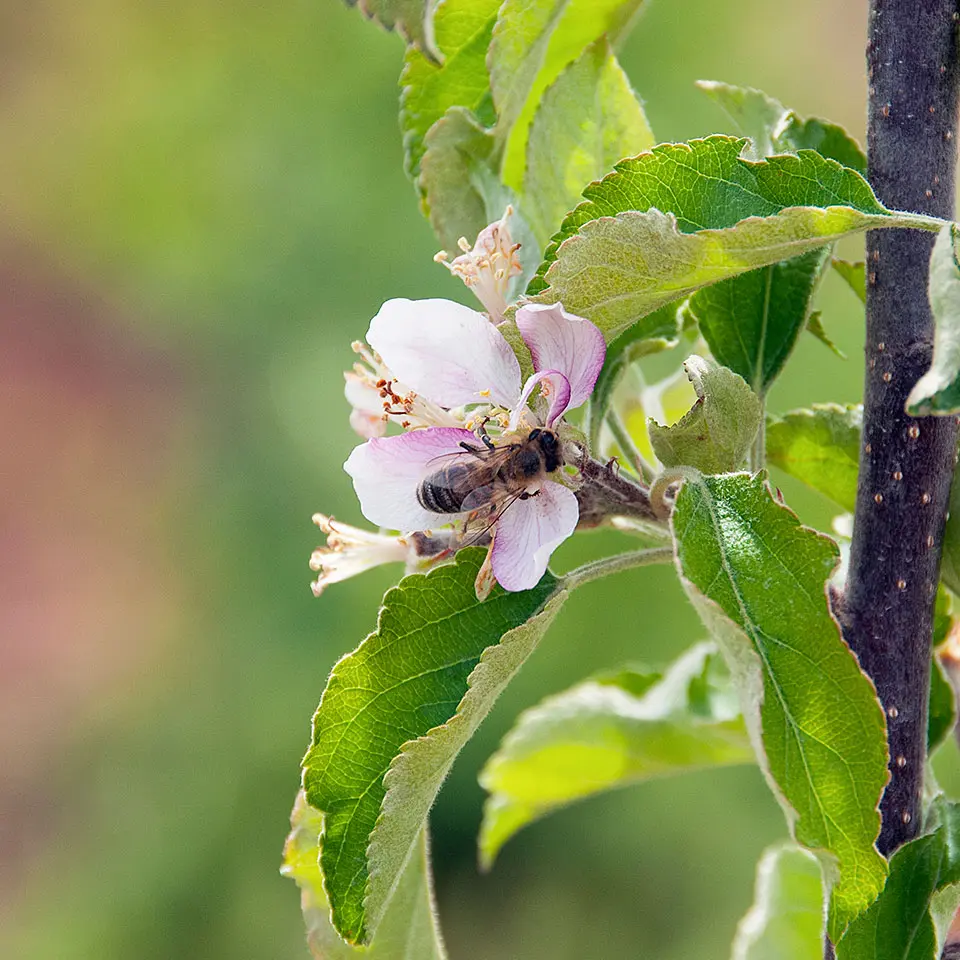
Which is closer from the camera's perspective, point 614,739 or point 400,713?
point 400,713

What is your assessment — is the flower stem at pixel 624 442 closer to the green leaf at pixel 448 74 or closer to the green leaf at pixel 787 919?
the green leaf at pixel 448 74

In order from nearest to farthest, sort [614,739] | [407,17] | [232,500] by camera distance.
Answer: [407,17], [614,739], [232,500]

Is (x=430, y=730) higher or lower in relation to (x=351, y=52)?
higher

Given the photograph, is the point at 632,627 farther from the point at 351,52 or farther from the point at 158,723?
the point at 351,52

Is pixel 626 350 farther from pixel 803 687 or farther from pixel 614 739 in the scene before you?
pixel 614 739

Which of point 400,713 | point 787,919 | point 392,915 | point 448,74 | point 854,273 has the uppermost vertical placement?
point 448,74

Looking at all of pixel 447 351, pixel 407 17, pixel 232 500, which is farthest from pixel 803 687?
pixel 232 500

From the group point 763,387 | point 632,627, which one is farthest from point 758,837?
point 763,387
